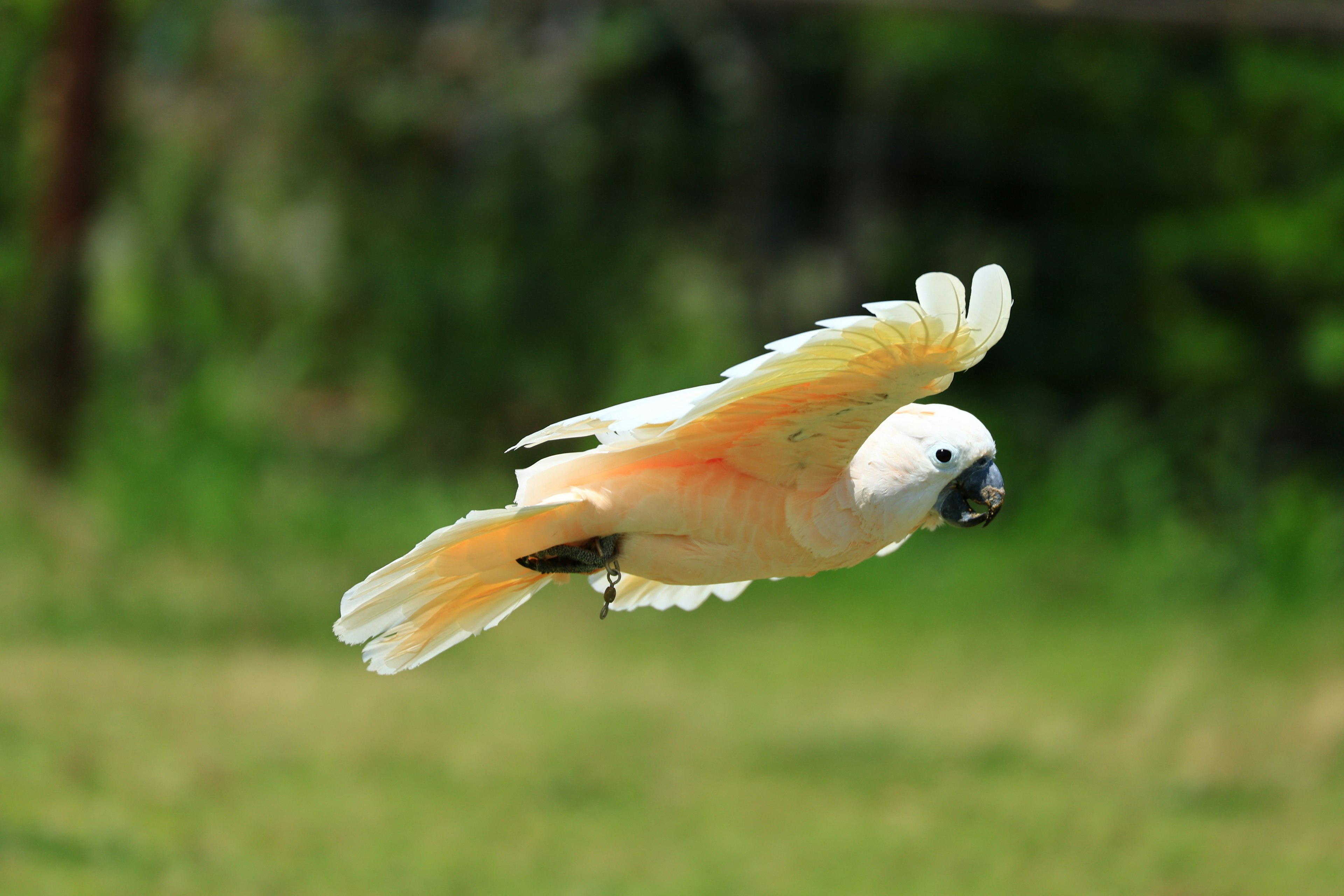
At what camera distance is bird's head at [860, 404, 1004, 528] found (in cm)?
144

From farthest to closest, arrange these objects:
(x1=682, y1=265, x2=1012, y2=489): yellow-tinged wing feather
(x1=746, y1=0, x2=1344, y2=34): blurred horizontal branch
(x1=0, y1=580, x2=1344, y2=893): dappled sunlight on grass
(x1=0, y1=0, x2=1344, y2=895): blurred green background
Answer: (x1=746, y1=0, x2=1344, y2=34): blurred horizontal branch, (x1=0, y1=0, x2=1344, y2=895): blurred green background, (x1=0, y1=580, x2=1344, y2=893): dappled sunlight on grass, (x1=682, y1=265, x2=1012, y2=489): yellow-tinged wing feather

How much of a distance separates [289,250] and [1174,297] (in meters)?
4.42

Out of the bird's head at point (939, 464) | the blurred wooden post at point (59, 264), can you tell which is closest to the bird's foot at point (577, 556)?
the bird's head at point (939, 464)

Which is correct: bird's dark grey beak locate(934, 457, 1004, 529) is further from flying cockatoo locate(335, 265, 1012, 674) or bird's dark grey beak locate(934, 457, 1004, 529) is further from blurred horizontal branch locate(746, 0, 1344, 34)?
blurred horizontal branch locate(746, 0, 1344, 34)

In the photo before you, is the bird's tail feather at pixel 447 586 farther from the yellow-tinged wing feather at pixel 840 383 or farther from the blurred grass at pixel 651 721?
the blurred grass at pixel 651 721

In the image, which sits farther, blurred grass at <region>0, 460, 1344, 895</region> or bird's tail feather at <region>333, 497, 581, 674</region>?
blurred grass at <region>0, 460, 1344, 895</region>

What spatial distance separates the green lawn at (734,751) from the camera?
3797mm

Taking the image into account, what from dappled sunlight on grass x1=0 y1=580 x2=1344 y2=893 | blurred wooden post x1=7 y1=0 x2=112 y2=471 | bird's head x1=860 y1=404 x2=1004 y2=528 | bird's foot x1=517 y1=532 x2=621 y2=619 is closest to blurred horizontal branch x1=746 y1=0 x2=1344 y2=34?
dappled sunlight on grass x1=0 y1=580 x2=1344 y2=893

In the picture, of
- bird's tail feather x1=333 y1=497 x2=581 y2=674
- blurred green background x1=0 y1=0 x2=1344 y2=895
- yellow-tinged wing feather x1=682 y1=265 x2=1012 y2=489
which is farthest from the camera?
blurred green background x1=0 y1=0 x2=1344 y2=895

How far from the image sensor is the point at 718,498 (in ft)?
4.77

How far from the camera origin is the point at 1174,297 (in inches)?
252

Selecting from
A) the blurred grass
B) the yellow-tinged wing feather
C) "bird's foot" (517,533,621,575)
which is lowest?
"bird's foot" (517,533,621,575)

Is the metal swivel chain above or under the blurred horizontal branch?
under

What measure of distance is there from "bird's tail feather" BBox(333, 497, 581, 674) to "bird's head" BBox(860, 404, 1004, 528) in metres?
0.35
